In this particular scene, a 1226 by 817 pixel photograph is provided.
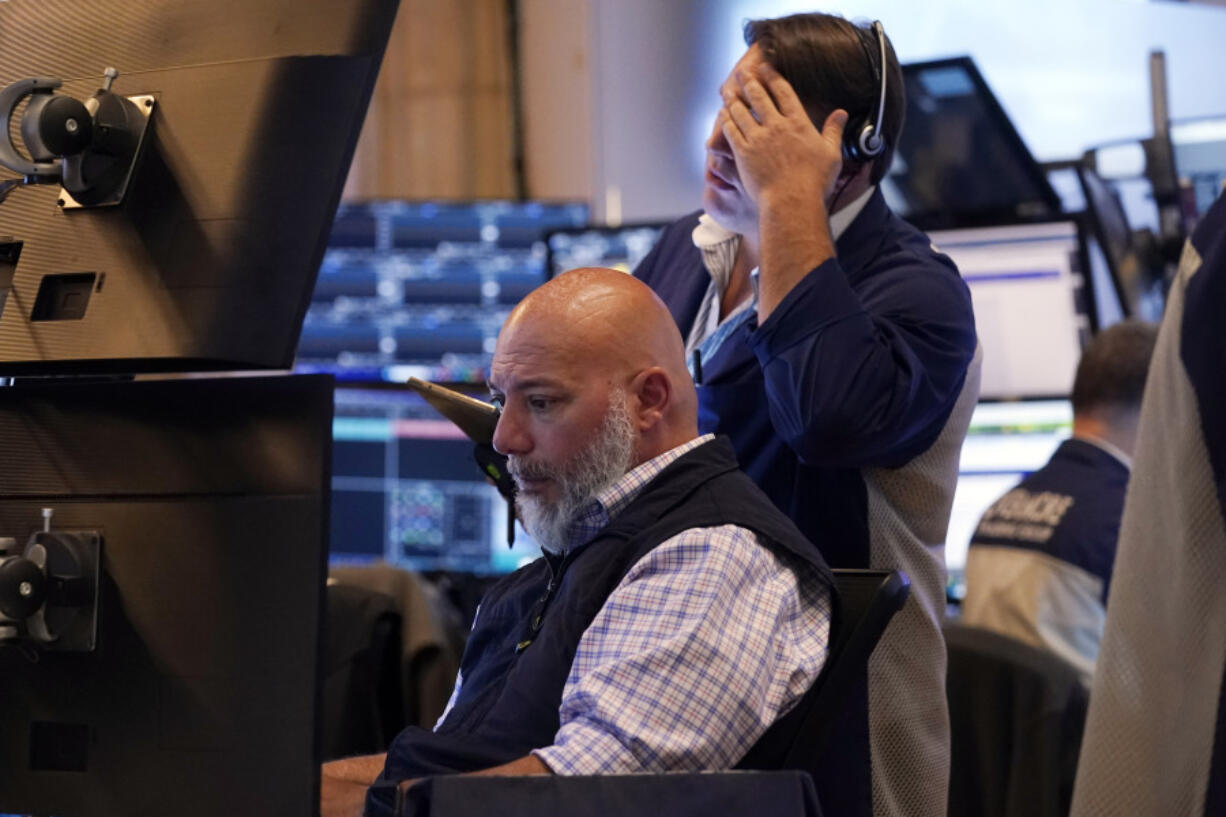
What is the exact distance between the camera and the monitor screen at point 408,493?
3.74 metres

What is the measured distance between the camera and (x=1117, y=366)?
2873mm

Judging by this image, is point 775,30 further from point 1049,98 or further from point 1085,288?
point 1049,98

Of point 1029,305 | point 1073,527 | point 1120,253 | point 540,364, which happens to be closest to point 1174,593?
point 540,364

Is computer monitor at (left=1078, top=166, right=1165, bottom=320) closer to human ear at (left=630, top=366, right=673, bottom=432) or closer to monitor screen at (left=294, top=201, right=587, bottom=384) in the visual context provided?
monitor screen at (left=294, top=201, right=587, bottom=384)

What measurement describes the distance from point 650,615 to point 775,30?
77 centimetres

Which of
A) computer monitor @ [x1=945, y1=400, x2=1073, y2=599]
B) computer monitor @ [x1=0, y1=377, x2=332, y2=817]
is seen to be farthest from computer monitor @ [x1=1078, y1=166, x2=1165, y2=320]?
computer monitor @ [x1=0, y1=377, x2=332, y2=817]

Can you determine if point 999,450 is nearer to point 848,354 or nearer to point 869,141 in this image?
point 869,141

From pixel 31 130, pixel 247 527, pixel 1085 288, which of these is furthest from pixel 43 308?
pixel 1085 288

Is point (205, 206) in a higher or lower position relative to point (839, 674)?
higher

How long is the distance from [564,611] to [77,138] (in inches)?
23.4

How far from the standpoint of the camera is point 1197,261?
4.05ft

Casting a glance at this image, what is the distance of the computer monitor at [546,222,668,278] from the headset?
1.94 m

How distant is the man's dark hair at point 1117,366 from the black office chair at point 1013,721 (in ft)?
2.45

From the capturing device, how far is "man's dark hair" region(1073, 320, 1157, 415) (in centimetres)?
287
